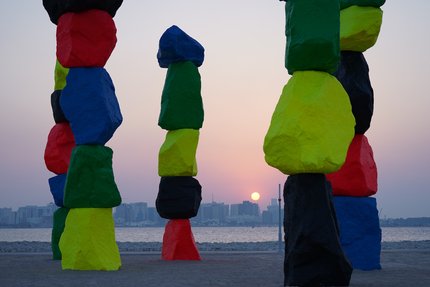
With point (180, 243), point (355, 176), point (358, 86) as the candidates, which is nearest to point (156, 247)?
point (180, 243)

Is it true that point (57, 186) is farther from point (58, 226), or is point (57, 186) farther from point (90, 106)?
point (90, 106)

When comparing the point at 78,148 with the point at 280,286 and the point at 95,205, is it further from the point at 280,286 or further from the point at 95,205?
the point at 280,286

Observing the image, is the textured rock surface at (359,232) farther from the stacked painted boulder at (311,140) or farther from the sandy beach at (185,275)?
the stacked painted boulder at (311,140)

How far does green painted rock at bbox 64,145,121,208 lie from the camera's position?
1598cm

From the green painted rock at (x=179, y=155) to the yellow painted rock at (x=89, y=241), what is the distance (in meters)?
4.49

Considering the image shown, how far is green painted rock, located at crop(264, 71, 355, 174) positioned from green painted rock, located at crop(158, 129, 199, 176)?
847cm

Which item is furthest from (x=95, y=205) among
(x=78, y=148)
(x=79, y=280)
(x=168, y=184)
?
(x=168, y=184)

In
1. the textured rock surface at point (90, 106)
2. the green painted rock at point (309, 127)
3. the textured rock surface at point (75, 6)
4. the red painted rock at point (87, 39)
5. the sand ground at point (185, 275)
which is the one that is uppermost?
the textured rock surface at point (75, 6)

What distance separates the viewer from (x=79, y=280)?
1314 centimetres

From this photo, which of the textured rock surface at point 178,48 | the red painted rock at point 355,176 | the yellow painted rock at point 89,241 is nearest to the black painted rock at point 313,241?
the red painted rock at point 355,176

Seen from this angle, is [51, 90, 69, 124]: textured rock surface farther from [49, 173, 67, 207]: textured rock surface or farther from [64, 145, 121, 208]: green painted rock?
[64, 145, 121, 208]: green painted rock

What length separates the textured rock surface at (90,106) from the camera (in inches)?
638

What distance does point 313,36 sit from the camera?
11875 millimetres

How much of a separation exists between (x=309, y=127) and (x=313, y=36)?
5.53 feet
